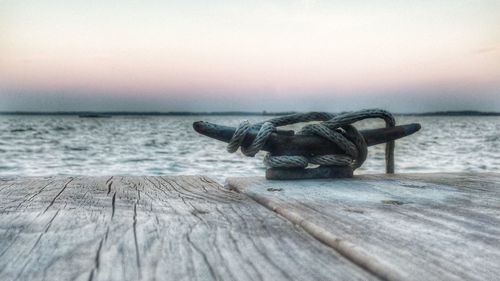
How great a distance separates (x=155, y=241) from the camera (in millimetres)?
1439

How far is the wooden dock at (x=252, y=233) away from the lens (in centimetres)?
117

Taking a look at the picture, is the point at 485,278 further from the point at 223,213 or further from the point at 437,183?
the point at 437,183

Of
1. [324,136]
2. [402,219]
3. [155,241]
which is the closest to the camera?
[155,241]

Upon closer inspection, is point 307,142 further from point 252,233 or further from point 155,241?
point 155,241

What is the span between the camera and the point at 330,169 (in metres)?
3.03

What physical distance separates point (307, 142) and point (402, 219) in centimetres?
131

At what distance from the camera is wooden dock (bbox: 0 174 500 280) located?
1.17 metres

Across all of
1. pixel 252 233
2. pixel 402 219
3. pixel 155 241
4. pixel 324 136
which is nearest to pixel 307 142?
pixel 324 136

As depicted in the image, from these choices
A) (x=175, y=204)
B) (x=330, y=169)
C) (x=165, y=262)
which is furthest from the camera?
(x=330, y=169)

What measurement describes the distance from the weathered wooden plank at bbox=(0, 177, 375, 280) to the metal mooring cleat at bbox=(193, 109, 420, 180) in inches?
23.3

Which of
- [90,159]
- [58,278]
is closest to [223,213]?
[58,278]

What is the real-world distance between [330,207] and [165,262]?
2.82 ft

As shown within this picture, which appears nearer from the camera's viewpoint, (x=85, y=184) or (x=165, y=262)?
(x=165, y=262)

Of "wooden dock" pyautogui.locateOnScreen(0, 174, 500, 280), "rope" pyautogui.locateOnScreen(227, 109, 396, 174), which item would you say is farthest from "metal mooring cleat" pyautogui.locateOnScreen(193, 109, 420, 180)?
"wooden dock" pyautogui.locateOnScreen(0, 174, 500, 280)
